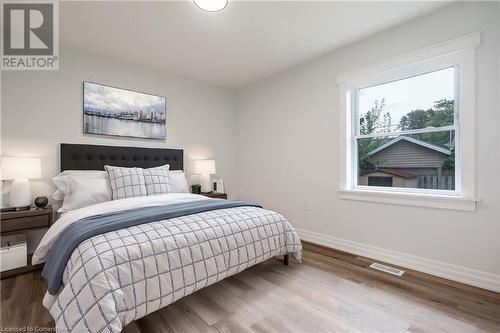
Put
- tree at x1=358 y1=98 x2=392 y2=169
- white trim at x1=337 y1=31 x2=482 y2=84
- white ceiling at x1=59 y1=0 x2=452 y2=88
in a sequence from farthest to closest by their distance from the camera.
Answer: tree at x1=358 y1=98 x2=392 y2=169
white ceiling at x1=59 y1=0 x2=452 y2=88
white trim at x1=337 y1=31 x2=482 y2=84

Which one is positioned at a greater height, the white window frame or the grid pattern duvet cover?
the white window frame

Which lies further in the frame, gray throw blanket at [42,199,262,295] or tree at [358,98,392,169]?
tree at [358,98,392,169]

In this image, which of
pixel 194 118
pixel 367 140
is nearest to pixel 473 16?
pixel 367 140

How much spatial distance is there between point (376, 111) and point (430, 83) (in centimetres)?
56

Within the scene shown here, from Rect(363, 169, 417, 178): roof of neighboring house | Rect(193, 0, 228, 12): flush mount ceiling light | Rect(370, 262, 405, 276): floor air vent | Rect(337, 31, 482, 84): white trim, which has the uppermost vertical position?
Rect(193, 0, 228, 12): flush mount ceiling light

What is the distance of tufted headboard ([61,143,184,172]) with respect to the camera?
2.84m

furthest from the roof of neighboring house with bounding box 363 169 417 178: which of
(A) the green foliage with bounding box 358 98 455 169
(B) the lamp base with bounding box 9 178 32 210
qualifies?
(B) the lamp base with bounding box 9 178 32 210

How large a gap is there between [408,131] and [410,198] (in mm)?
711

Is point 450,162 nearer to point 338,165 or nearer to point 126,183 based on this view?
point 338,165

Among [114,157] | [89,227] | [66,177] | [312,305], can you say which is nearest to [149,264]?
[89,227]

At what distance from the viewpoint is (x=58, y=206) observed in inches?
106

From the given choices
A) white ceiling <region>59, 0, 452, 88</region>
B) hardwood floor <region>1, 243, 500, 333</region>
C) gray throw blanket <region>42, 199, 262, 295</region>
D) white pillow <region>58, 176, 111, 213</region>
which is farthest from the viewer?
white pillow <region>58, 176, 111, 213</region>

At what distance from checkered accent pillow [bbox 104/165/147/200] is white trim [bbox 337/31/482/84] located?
8.97 feet

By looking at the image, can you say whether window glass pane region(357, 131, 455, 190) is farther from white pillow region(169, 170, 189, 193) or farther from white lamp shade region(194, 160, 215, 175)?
white pillow region(169, 170, 189, 193)
